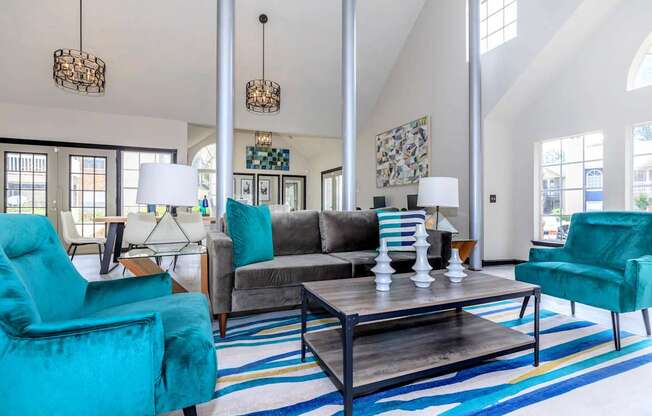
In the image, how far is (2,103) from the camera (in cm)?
528

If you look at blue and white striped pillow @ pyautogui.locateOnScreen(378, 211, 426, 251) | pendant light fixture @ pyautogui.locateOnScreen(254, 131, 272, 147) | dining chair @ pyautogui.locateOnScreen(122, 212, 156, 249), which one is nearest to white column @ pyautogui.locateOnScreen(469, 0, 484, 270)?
blue and white striped pillow @ pyautogui.locateOnScreen(378, 211, 426, 251)

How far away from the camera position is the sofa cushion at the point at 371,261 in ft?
8.50

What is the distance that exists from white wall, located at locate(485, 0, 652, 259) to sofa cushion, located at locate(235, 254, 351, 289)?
3119mm

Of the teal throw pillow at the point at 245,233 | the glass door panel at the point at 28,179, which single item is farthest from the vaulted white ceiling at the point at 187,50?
the teal throw pillow at the point at 245,233

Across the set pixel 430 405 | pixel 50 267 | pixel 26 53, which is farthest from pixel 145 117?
pixel 430 405

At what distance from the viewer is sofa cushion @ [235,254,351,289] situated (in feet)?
7.38

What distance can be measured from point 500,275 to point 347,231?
2.12 m

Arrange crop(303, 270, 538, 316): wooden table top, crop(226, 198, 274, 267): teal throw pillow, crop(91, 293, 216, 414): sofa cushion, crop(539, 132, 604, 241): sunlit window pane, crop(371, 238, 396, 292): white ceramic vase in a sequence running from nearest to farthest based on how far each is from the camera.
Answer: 1. crop(91, 293, 216, 414): sofa cushion
2. crop(303, 270, 538, 316): wooden table top
3. crop(371, 238, 396, 292): white ceramic vase
4. crop(226, 198, 274, 267): teal throw pillow
5. crop(539, 132, 604, 241): sunlit window pane

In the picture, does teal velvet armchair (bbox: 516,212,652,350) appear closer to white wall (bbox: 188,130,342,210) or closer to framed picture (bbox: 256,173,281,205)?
white wall (bbox: 188,130,342,210)

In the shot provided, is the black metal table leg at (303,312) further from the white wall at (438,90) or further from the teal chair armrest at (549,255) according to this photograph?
the white wall at (438,90)

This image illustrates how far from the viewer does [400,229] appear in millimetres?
2914

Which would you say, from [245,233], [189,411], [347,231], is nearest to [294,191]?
[347,231]

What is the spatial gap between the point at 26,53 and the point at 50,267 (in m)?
5.18

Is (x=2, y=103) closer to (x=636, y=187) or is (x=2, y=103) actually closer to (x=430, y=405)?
(x=430, y=405)
